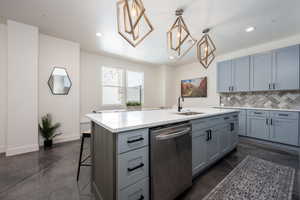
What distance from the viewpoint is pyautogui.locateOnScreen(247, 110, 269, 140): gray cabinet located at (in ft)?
10.5

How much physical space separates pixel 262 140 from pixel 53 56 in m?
6.08

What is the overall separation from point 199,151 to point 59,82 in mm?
3740

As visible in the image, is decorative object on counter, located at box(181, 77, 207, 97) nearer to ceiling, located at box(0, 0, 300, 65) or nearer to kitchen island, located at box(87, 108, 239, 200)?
ceiling, located at box(0, 0, 300, 65)

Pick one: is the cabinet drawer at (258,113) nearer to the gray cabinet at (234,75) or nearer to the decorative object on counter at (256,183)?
the gray cabinet at (234,75)

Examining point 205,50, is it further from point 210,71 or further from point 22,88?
point 22,88

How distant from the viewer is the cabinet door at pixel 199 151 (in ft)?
5.43

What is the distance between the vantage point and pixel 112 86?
191 inches

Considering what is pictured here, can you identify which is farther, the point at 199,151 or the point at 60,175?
the point at 60,175

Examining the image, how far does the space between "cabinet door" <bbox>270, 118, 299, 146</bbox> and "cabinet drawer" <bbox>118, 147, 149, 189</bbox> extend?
3.73m

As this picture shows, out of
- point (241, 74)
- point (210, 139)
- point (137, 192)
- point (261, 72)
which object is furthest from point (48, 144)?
point (261, 72)

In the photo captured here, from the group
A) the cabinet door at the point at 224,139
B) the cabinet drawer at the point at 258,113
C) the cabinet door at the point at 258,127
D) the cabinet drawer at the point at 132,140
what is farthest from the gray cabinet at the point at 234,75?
the cabinet drawer at the point at 132,140

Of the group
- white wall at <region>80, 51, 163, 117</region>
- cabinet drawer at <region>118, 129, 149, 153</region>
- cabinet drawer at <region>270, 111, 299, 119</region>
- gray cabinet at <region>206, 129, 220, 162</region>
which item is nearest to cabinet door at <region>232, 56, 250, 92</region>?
cabinet drawer at <region>270, 111, 299, 119</region>

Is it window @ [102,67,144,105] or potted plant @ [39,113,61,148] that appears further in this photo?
window @ [102,67,144,105]

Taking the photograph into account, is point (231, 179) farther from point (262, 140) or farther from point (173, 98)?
point (173, 98)
